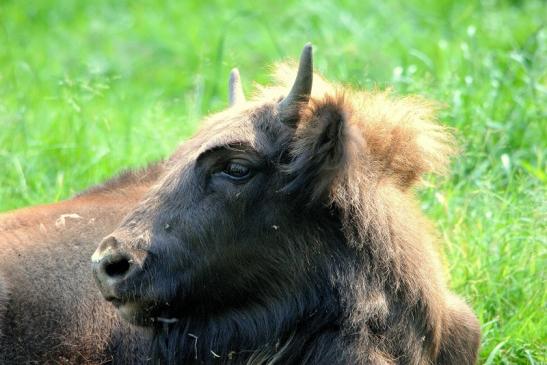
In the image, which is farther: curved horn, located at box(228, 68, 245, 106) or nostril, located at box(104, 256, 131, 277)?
curved horn, located at box(228, 68, 245, 106)

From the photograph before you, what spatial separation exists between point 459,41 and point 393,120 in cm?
515

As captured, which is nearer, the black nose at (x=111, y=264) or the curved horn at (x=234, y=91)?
the black nose at (x=111, y=264)

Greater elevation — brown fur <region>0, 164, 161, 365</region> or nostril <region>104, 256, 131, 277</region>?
nostril <region>104, 256, 131, 277</region>

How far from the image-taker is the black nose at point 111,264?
4352 millimetres

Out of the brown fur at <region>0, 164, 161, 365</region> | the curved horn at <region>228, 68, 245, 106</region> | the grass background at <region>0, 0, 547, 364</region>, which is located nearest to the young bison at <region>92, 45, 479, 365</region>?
the brown fur at <region>0, 164, 161, 365</region>

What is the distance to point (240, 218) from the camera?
4.50m

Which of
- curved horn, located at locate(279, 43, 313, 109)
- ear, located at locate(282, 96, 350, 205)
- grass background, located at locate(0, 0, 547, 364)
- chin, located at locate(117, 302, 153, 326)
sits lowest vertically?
grass background, located at locate(0, 0, 547, 364)

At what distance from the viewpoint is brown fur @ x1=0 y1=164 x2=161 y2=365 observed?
4.90 meters

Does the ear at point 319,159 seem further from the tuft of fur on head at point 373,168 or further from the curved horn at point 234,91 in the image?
the curved horn at point 234,91

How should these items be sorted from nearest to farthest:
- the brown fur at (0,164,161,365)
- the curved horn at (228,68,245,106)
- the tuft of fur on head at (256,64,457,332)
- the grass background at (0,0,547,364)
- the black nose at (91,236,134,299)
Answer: the black nose at (91,236,134,299) → the tuft of fur on head at (256,64,457,332) → the brown fur at (0,164,161,365) → the curved horn at (228,68,245,106) → the grass background at (0,0,547,364)

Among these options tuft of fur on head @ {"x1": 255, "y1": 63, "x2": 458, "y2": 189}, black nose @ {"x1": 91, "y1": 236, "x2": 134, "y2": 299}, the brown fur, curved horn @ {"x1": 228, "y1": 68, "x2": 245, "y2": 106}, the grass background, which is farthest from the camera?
the grass background

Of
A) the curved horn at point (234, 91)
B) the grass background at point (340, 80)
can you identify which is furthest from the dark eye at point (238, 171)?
the grass background at point (340, 80)

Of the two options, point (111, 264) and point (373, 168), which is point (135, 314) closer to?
point (111, 264)

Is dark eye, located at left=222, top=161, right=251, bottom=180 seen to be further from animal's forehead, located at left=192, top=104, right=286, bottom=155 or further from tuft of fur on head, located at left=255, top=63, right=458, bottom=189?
tuft of fur on head, located at left=255, top=63, right=458, bottom=189
